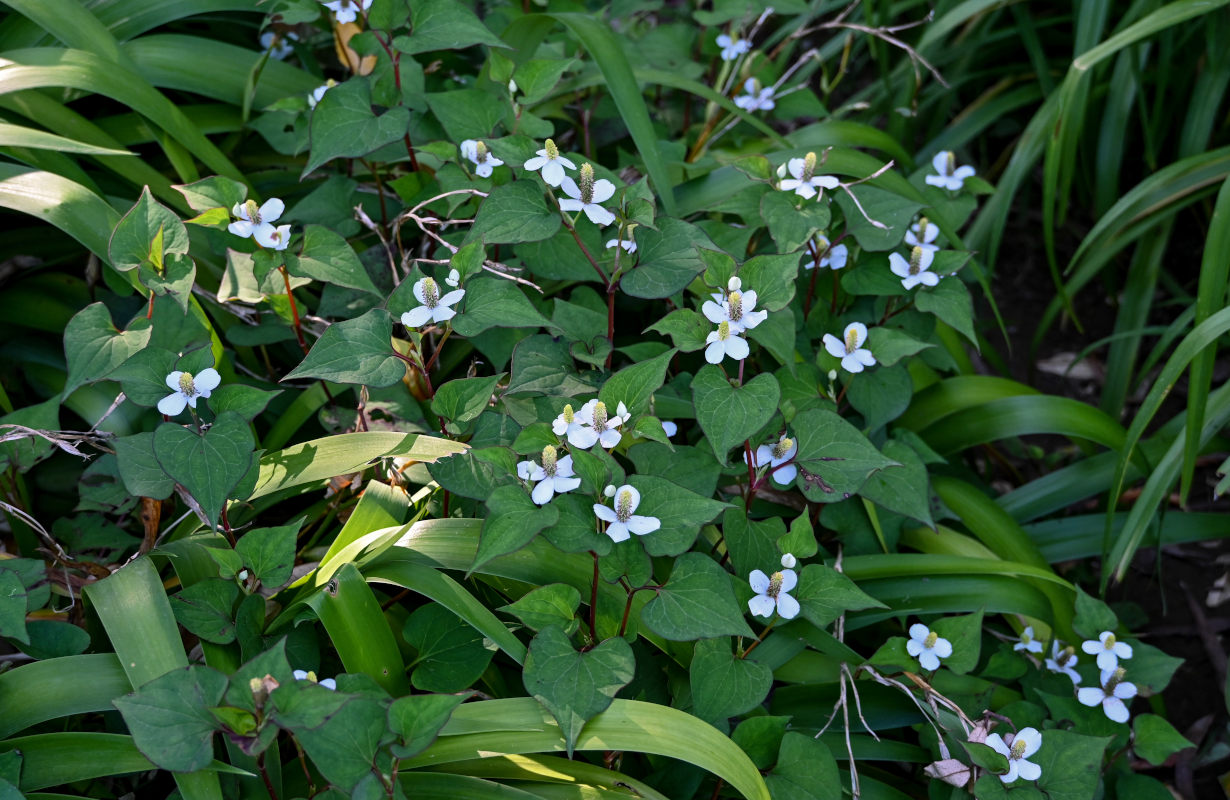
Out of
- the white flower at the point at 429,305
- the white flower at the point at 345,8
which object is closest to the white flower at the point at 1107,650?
the white flower at the point at 429,305

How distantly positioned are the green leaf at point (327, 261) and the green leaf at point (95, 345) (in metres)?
0.25

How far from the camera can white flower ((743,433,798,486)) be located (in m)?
1.48

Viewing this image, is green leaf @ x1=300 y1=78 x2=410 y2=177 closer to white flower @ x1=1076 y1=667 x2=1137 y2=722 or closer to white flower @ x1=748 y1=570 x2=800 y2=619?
white flower @ x1=748 y1=570 x2=800 y2=619

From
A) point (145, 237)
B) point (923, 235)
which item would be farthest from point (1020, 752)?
point (145, 237)

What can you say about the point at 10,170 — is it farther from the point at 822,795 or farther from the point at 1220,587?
the point at 1220,587

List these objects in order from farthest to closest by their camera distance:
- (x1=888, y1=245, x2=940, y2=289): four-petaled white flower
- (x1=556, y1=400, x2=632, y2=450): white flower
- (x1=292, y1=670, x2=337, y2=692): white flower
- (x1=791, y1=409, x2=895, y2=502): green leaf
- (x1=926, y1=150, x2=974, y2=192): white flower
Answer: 1. (x1=926, y1=150, x2=974, y2=192): white flower
2. (x1=888, y1=245, x2=940, y2=289): four-petaled white flower
3. (x1=791, y1=409, x2=895, y2=502): green leaf
4. (x1=556, y1=400, x2=632, y2=450): white flower
5. (x1=292, y1=670, x2=337, y2=692): white flower

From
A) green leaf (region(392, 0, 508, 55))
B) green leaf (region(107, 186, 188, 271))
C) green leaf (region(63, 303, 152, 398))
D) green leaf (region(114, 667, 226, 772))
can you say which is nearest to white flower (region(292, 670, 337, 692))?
green leaf (region(114, 667, 226, 772))

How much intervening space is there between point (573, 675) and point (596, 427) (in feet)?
1.08

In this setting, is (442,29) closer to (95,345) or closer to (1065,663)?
(95,345)

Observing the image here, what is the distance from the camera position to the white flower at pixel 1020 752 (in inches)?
53.1

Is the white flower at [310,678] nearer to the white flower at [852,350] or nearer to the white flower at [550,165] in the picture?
the white flower at [550,165]

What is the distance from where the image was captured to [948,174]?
1964 mm

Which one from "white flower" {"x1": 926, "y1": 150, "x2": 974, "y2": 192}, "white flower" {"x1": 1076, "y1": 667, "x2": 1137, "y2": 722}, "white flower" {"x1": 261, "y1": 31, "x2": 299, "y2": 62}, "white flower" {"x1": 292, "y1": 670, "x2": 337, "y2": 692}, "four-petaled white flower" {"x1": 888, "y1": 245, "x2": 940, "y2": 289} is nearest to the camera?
"white flower" {"x1": 292, "y1": 670, "x2": 337, "y2": 692}

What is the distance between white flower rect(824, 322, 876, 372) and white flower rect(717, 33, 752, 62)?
91cm
